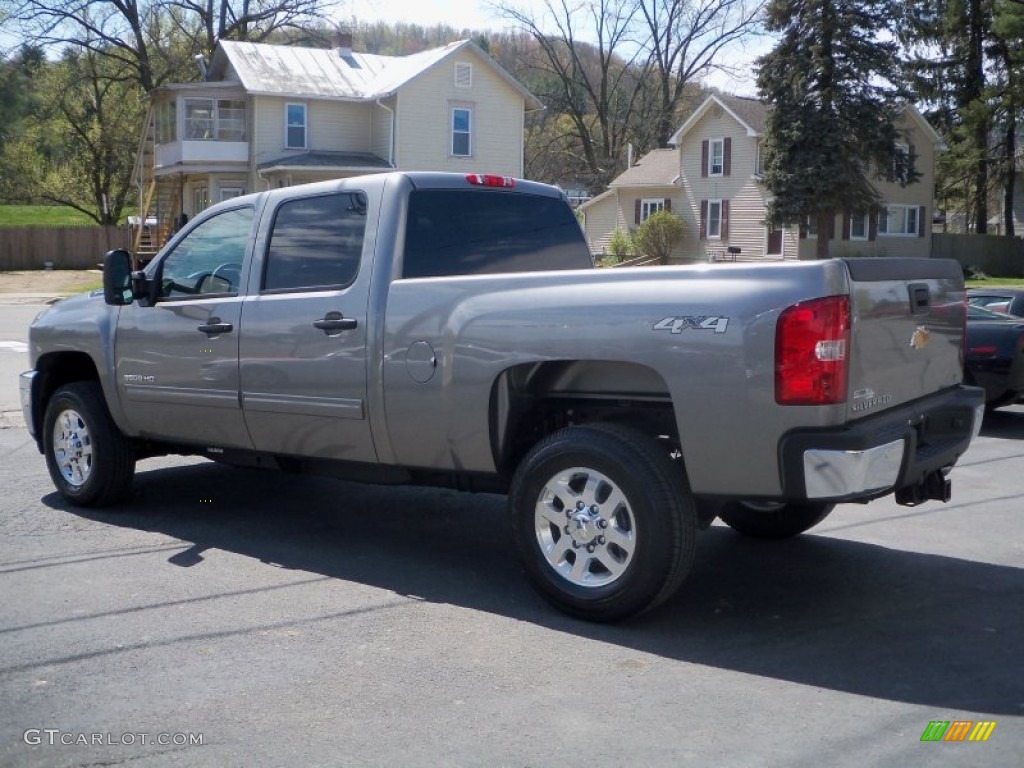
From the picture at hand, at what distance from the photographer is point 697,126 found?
50031 millimetres

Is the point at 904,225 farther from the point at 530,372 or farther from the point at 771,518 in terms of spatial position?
the point at 530,372

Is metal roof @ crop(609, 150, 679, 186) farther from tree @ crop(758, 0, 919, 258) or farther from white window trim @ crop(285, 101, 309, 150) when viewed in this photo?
white window trim @ crop(285, 101, 309, 150)

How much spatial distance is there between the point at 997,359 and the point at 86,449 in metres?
8.36

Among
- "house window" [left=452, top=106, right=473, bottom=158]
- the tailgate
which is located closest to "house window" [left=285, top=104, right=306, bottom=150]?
"house window" [left=452, top=106, right=473, bottom=158]

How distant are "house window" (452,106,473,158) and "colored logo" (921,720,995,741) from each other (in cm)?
4015

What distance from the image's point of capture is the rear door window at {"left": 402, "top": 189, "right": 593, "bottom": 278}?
629 centimetres

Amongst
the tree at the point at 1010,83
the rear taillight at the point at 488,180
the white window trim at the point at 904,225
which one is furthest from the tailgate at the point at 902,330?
the white window trim at the point at 904,225

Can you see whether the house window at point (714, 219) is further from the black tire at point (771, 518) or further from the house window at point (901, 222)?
the black tire at point (771, 518)

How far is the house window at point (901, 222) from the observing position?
160 feet

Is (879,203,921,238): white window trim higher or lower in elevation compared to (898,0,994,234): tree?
lower

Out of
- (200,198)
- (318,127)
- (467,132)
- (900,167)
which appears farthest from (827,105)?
(200,198)

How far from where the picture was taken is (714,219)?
49.8 meters

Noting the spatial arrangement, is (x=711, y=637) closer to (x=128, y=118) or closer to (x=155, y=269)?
(x=155, y=269)

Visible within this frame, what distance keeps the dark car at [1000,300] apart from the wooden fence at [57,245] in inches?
1702
